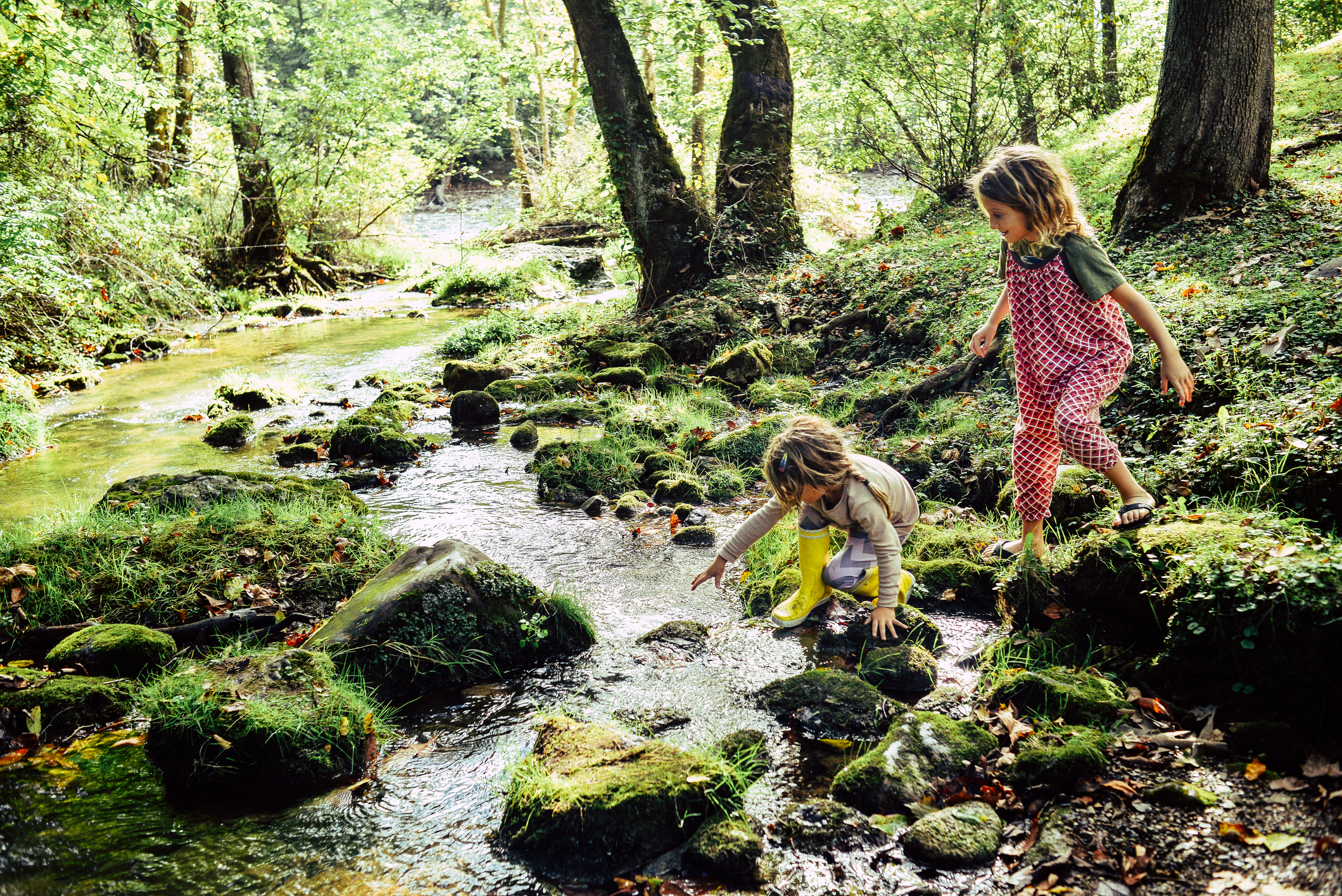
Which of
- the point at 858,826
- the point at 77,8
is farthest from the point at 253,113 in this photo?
the point at 858,826

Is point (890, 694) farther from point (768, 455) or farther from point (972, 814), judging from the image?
point (768, 455)

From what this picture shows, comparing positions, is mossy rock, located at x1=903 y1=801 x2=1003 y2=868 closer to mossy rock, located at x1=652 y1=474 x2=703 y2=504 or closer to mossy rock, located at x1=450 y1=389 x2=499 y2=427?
mossy rock, located at x1=652 y1=474 x2=703 y2=504

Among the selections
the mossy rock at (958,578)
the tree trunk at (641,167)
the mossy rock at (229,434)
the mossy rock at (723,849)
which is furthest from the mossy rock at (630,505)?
the tree trunk at (641,167)

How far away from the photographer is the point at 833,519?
13.3 ft

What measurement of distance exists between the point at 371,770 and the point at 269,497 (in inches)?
143

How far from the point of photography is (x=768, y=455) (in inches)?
152

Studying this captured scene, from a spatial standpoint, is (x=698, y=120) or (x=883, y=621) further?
(x=698, y=120)

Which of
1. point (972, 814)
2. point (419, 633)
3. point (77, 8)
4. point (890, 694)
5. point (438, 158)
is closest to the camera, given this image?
point (972, 814)

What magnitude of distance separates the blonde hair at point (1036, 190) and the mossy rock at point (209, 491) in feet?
17.1

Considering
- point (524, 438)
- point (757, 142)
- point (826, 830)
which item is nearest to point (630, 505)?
point (524, 438)

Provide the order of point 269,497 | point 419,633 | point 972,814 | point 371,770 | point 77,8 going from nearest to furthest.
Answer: point 972,814 < point 371,770 < point 419,633 < point 269,497 < point 77,8

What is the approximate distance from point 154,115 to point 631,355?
11.8m

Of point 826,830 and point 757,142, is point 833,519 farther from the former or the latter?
point 757,142

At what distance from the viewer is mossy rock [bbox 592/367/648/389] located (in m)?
10.4
